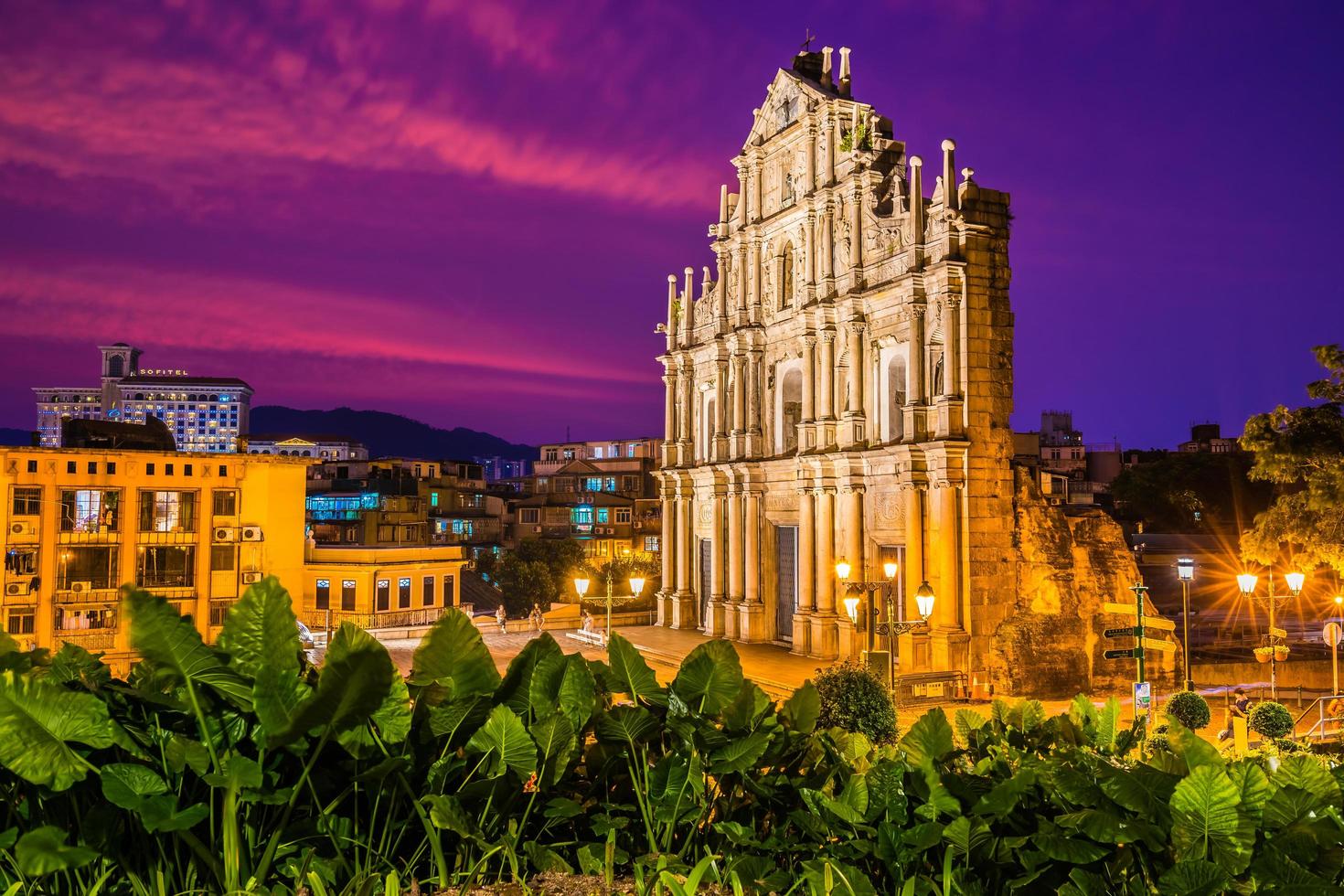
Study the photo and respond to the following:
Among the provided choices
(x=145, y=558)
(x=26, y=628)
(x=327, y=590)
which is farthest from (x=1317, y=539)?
(x=26, y=628)

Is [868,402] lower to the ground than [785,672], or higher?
higher

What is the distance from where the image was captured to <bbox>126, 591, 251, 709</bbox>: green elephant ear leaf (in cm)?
401

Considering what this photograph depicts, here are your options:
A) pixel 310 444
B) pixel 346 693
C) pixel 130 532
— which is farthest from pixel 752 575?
pixel 310 444

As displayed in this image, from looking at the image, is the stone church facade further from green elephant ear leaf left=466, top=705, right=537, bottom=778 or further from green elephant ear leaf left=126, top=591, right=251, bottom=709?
green elephant ear leaf left=126, top=591, right=251, bottom=709

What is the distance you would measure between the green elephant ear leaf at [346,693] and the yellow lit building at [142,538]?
37.5 meters

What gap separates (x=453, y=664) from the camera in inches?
190

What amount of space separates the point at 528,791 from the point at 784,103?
117ft

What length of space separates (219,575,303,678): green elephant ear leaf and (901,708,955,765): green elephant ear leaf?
3.00 meters

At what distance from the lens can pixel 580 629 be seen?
139 ft

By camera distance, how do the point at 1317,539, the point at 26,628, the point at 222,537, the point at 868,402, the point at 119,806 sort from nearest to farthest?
the point at 119,806 < the point at 1317,539 < the point at 868,402 < the point at 26,628 < the point at 222,537

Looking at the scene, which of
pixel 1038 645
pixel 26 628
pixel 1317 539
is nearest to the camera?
pixel 1317 539

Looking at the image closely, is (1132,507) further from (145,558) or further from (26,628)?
(26,628)

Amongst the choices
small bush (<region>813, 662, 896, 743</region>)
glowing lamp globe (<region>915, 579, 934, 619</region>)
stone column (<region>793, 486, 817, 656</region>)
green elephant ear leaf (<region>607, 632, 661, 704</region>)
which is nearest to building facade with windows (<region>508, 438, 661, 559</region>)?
stone column (<region>793, 486, 817, 656</region>)

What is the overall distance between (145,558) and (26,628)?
4.70m
